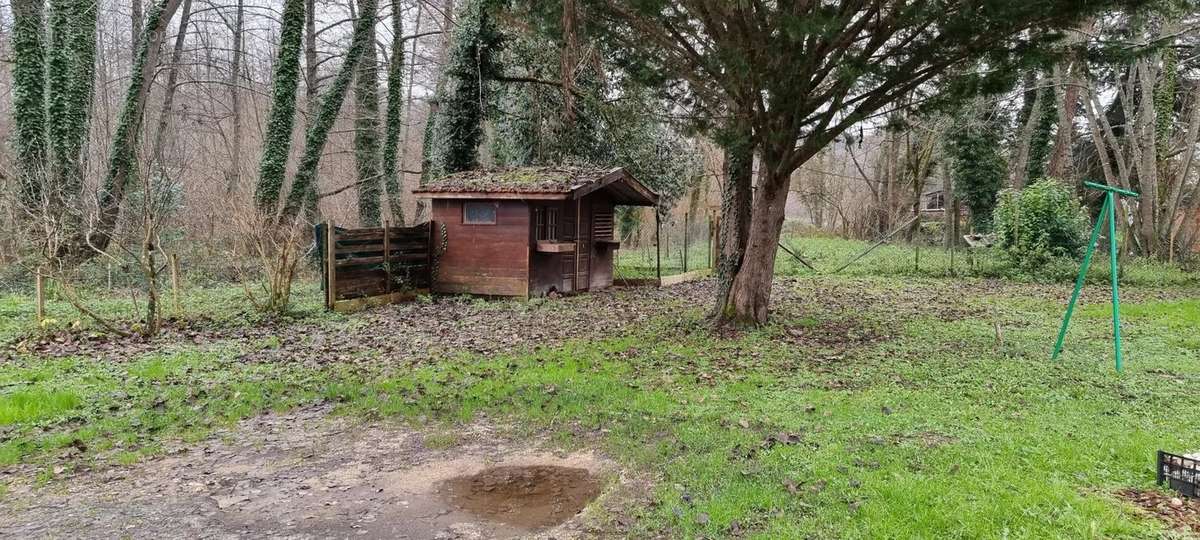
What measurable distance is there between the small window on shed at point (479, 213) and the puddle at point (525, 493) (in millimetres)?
8543

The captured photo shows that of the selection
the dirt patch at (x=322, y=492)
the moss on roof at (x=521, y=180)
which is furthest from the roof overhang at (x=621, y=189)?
the dirt patch at (x=322, y=492)

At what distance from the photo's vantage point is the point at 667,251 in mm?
22266

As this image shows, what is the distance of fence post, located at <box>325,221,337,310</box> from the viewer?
10891 millimetres

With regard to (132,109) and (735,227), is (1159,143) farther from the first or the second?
(132,109)

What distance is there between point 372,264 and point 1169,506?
10750 mm

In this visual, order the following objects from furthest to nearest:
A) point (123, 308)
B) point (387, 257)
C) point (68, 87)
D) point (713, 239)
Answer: point (713, 239) < point (68, 87) < point (387, 257) < point (123, 308)

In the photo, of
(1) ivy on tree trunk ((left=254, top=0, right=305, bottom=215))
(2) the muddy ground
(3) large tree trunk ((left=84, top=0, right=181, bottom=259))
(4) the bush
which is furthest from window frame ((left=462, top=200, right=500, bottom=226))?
(4) the bush

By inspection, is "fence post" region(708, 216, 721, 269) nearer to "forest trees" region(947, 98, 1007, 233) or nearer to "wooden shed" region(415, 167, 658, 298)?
"wooden shed" region(415, 167, 658, 298)

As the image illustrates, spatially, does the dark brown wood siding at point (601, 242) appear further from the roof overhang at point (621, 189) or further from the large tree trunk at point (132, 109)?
the large tree trunk at point (132, 109)

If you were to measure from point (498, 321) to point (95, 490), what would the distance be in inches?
249

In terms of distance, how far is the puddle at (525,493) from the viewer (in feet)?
13.3

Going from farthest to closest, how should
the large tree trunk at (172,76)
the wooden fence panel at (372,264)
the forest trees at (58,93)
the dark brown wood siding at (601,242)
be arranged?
the large tree trunk at (172,76), the dark brown wood siding at (601,242), the forest trees at (58,93), the wooden fence panel at (372,264)

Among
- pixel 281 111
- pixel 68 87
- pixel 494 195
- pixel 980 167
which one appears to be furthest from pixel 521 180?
pixel 980 167

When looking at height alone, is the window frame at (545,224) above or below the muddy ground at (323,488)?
above
